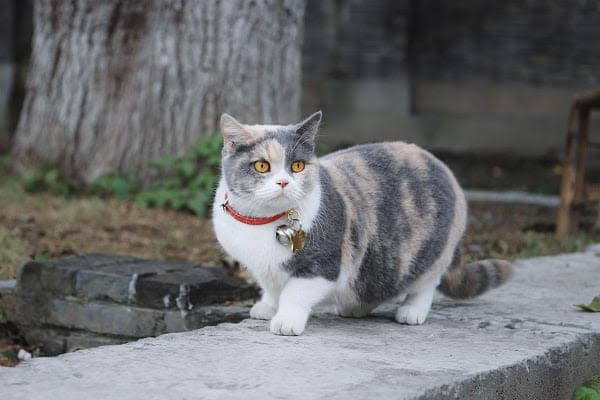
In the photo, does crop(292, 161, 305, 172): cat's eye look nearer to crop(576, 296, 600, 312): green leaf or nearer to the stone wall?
crop(576, 296, 600, 312): green leaf

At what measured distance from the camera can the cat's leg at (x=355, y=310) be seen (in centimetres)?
352

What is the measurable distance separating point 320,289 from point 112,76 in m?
3.96

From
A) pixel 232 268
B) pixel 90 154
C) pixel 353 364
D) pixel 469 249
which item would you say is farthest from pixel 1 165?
pixel 353 364

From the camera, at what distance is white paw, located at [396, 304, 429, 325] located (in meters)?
3.43

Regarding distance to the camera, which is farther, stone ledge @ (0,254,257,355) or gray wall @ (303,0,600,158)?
gray wall @ (303,0,600,158)

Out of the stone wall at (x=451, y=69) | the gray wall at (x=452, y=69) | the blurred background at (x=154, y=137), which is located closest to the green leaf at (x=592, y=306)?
the blurred background at (x=154, y=137)

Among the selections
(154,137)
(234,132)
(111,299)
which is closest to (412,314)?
(234,132)

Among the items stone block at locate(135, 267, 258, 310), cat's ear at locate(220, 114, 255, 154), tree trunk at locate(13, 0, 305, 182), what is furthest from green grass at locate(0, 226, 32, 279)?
cat's ear at locate(220, 114, 255, 154)

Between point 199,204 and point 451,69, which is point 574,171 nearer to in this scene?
point 199,204

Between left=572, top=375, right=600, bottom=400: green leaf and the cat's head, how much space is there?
3.80 feet

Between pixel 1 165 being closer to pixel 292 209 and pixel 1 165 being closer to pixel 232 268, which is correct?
pixel 232 268

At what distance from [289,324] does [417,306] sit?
2.03 feet

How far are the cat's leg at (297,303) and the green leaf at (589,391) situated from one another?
94 cm

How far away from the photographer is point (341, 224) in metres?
3.22
